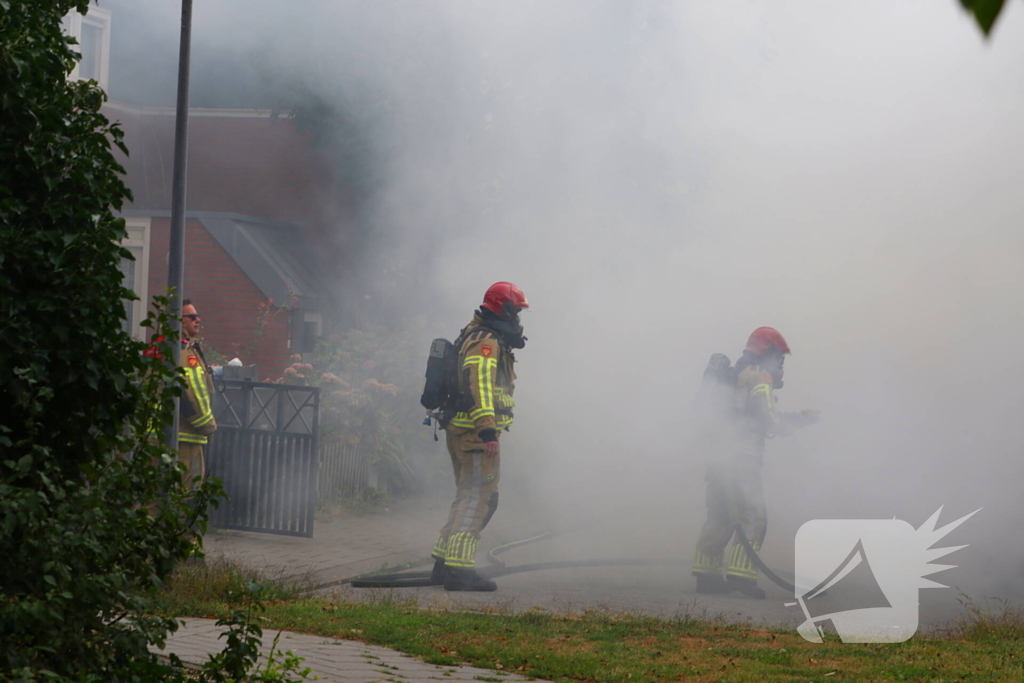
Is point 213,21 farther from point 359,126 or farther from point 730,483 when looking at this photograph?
point 730,483

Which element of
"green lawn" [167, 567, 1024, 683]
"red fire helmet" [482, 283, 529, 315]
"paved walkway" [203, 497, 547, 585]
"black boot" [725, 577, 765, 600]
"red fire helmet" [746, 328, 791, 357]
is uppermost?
"red fire helmet" [482, 283, 529, 315]

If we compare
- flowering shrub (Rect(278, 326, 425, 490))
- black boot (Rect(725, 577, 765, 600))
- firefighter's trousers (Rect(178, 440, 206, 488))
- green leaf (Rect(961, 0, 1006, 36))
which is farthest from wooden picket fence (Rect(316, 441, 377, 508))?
green leaf (Rect(961, 0, 1006, 36))

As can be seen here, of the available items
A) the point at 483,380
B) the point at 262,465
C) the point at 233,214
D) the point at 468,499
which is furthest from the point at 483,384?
the point at 233,214

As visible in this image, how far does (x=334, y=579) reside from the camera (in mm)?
6777

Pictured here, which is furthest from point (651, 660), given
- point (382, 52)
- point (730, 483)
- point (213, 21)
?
point (213, 21)

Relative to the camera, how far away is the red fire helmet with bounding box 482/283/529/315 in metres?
6.73

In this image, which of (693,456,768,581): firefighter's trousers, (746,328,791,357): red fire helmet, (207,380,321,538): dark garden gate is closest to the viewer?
(693,456,768,581): firefighter's trousers

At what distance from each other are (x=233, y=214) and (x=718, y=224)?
18.8 ft

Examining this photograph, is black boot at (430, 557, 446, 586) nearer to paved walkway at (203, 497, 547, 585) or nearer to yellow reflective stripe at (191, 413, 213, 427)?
paved walkway at (203, 497, 547, 585)

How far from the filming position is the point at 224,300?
40.7ft

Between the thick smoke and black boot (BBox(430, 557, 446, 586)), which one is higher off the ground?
the thick smoke

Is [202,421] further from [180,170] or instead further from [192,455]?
[180,170]

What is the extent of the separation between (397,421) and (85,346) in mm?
8478

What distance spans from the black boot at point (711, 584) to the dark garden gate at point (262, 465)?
288 cm
